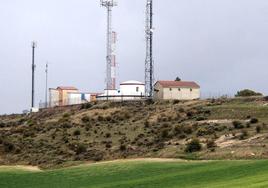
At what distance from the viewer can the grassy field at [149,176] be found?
40562 millimetres

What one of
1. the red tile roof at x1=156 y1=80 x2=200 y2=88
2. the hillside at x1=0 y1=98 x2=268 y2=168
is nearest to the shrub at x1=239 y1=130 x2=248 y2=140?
the hillside at x1=0 y1=98 x2=268 y2=168

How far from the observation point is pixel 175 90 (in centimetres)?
11600

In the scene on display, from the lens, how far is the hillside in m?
67.0

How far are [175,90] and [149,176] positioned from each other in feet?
217

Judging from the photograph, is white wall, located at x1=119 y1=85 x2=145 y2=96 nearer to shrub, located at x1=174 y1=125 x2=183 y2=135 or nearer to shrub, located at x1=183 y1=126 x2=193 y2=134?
shrub, located at x1=174 y1=125 x2=183 y2=135

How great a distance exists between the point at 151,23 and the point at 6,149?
33820 millimetres

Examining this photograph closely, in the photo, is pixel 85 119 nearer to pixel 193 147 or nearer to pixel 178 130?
pixel 178 130

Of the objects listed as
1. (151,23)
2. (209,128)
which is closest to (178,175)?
(209,128)

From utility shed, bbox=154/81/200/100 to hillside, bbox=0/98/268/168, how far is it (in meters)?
6.23

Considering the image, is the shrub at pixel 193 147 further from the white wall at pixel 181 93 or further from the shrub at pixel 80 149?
the white wall at pixel 181 93

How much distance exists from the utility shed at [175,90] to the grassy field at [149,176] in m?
52.4

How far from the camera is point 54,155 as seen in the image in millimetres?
78188

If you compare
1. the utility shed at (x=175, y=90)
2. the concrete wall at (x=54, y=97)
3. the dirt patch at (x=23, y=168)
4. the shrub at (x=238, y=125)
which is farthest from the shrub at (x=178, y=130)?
the concrete wall at (x=54, y=97)

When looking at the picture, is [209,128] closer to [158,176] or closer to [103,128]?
[103,128]
